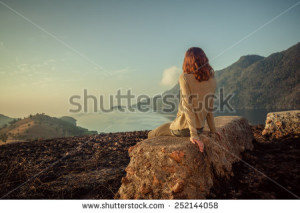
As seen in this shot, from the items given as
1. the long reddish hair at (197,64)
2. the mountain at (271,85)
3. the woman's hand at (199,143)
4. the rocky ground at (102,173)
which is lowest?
the rocky ground at (102,173)

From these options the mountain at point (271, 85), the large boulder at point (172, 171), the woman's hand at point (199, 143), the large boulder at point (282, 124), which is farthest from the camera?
the mountain at point (271, 85)

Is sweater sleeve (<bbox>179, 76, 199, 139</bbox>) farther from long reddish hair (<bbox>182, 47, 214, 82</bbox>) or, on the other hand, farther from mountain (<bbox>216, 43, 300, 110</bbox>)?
mountain (<bbox>216, 43, 300, 110</bbox>)

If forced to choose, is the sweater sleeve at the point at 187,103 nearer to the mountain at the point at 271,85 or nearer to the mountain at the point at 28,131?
the mountain at the point at 28,131

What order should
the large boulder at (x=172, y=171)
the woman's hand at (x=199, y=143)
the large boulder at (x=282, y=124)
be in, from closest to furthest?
the large boulder at (x=172, y=171), the woman's hand at (x=199, y=143), the large boulder at (x=282, y=124)

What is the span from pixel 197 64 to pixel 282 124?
16.5ft

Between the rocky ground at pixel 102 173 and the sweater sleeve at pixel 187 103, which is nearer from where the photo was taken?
the rocky ground at pixel 102 173

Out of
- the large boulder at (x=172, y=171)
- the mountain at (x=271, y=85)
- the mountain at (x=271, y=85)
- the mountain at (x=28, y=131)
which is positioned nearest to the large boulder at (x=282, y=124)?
the large boulder at (x=172, y=171)

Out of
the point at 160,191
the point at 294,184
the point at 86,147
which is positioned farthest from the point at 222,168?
the point at 86,147

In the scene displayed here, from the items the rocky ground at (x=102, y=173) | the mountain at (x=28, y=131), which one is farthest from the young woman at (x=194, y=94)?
the mountain at (x=28, y=131)

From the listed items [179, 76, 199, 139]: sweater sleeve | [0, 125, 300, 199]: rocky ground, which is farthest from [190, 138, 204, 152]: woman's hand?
[0, 125, 300, 199]: rocky ground

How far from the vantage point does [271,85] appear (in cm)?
8725

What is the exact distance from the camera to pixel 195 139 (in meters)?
2.80

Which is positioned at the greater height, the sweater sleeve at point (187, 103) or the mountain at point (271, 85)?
the mountain at point (271, 85)

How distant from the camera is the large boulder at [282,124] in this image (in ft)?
18.6
